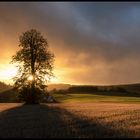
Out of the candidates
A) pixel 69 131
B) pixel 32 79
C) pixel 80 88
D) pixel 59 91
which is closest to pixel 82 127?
pixel 69 131

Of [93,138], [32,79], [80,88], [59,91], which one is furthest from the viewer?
[80,88]

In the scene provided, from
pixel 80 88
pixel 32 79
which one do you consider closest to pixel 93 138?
pixel 32 79

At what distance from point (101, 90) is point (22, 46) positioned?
7890cm

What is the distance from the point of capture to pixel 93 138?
17.6 metres

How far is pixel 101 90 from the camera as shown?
15200 centimetres

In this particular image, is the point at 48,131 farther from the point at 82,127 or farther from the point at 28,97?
the point at 28,97

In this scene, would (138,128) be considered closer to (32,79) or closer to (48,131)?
(48,131)

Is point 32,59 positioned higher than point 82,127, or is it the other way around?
point 32,59

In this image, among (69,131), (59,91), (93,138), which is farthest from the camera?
(59,91)

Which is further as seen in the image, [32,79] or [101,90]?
[101,90]

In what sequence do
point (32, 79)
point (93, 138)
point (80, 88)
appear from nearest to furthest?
point (93, 138) < point (32, 79) < point (80, 88)

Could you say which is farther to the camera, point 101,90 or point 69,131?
point 101,90

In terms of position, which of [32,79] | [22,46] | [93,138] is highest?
[22,46]

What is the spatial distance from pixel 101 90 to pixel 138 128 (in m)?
132
